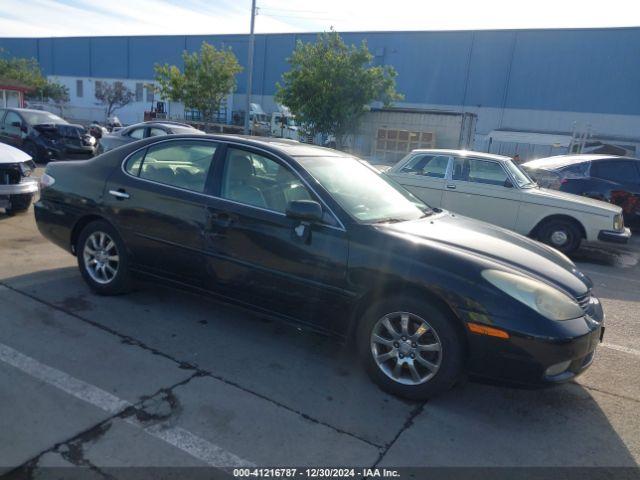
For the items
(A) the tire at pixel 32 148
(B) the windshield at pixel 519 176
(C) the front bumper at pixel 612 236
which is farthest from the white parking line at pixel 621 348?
(A) the tire at pixel 32 148

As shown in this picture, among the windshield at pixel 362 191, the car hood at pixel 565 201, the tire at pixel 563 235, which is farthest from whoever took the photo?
the tire at pixel 563 235

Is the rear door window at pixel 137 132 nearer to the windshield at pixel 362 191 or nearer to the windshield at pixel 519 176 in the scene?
the windshield at pixel 519 176

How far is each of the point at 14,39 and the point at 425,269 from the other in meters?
82.6

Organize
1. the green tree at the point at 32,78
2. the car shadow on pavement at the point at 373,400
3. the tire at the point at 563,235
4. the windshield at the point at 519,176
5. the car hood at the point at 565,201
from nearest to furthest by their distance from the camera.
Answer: the car shadow on pavement at the point at 373,400 < the car hood at the point at 565,201 < the tire at the point at 563,235 < the windshield at the point at 519,176 < the green tree at the point at 32,78

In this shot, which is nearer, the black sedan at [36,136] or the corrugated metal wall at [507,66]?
the black sedan at [36,136]

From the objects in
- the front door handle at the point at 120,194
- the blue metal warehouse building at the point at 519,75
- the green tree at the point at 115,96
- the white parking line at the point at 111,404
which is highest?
the blue metal warehouse building at the point at 519,75

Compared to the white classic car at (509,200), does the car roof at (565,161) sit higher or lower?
higher

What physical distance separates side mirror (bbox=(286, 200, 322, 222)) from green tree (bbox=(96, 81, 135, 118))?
57976 mm

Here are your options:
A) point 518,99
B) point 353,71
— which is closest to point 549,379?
point 353,71

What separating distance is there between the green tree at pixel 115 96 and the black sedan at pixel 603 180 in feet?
178

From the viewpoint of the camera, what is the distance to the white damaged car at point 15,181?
7.25 meters

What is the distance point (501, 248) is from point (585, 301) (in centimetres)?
65

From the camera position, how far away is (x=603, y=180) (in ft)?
33.4

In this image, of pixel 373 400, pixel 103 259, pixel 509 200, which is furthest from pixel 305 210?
pixel 509 200
